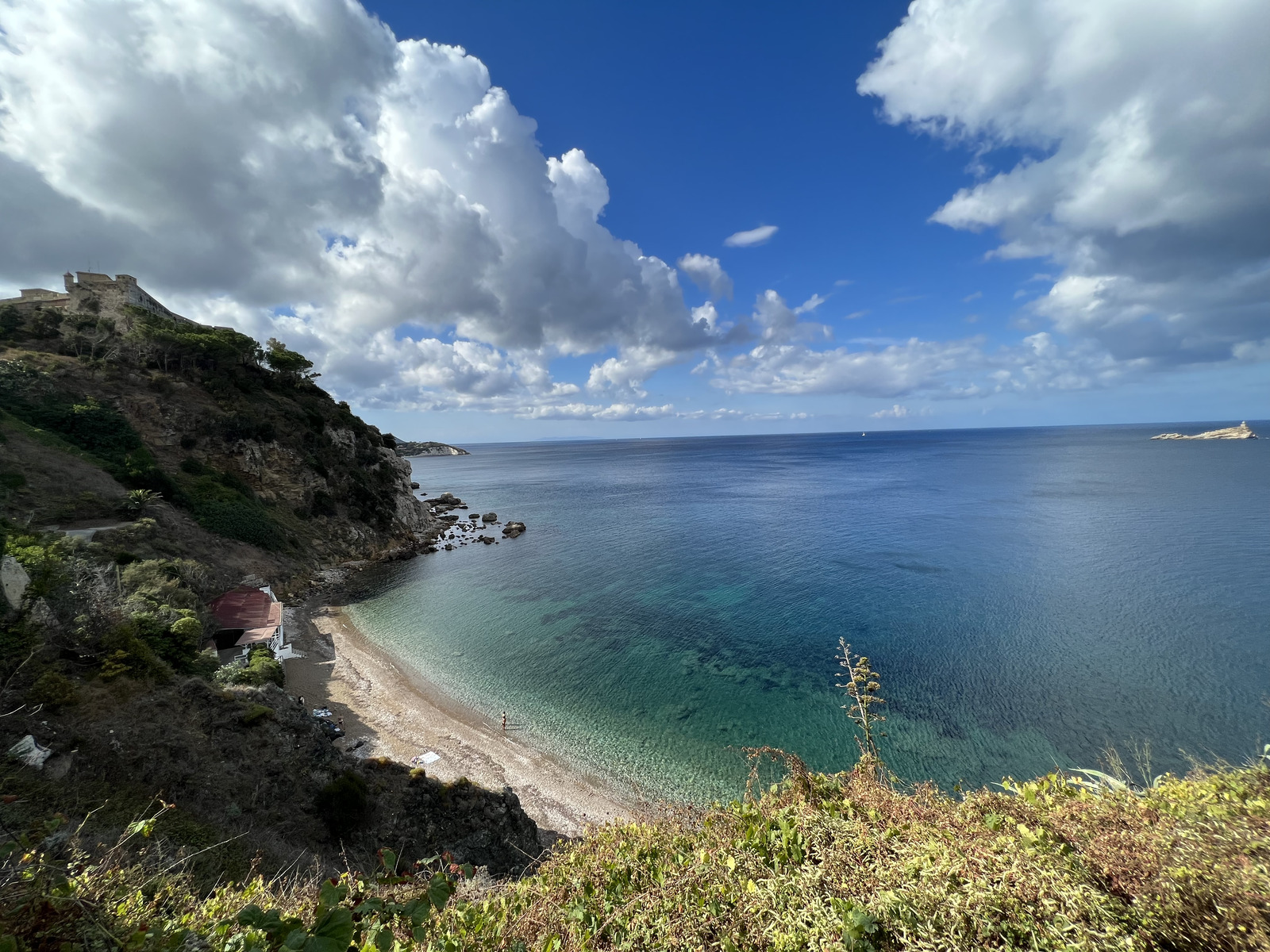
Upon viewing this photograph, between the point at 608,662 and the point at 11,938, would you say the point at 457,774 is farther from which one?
the point at 11,938

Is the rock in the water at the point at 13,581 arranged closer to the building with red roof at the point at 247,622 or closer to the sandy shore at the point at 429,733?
the building with red roof at the point at 247,622

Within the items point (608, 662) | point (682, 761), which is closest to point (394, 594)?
point (608, 662)

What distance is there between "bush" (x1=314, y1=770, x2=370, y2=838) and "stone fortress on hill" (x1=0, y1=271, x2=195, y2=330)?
6102 cm

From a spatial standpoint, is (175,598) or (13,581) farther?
(175,598)

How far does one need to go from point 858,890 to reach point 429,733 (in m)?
24.2

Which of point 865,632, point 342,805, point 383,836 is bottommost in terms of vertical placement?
point 865,632

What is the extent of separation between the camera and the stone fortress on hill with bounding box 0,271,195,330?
162 ft

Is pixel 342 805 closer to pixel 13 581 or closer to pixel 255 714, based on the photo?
pixel 255 714

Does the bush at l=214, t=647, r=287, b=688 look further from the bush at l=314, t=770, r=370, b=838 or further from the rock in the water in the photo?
the bush at l=314, t=770, r=370, b=838

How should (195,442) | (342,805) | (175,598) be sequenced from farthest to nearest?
(195,442)
(175,598)
(342,805)

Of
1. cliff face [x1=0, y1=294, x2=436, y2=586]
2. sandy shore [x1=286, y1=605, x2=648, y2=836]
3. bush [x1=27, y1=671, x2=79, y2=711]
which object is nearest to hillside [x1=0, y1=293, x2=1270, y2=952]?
bush [x1=27, y1=671, x2=79, y2=711]

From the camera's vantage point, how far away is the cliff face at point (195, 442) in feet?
107

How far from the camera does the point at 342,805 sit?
1423 centimetres

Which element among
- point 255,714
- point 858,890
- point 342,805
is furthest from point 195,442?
point 858,890
